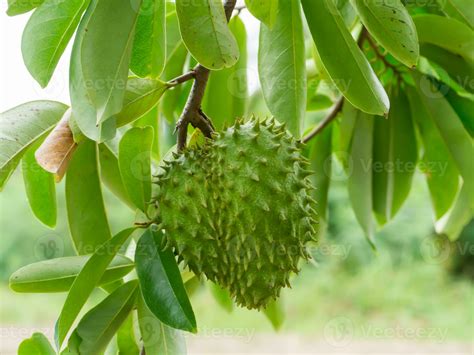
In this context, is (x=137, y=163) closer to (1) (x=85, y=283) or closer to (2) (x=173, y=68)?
(1) (x=85, y=283)

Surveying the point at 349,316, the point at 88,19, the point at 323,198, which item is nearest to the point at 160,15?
the point at 88,19

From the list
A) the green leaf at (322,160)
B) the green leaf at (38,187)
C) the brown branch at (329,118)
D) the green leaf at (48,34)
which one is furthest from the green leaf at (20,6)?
the green leaf at (322,160)

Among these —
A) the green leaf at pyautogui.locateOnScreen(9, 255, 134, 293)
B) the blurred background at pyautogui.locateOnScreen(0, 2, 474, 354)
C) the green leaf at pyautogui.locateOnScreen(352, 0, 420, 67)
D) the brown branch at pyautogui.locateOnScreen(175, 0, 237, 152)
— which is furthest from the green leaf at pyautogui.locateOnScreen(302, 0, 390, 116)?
the blurred background at pyautogui.locateOnScreen(0, 2, 474, 354)

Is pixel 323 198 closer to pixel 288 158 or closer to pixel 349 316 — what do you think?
pixel 288 158

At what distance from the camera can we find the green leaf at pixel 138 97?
1051mm

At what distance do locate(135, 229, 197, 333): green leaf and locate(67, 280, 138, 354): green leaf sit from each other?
107 mm

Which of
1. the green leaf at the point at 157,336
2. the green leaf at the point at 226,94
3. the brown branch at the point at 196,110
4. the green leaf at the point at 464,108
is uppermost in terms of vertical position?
the brown branch at the point at 196,110

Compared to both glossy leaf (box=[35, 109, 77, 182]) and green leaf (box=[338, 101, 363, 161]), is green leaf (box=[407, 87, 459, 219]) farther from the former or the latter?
glossy leaf (box=[35, 109, 77, 182])

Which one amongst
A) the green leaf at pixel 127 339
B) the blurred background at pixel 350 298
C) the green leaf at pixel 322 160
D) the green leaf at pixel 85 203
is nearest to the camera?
the green leaf at pixel 127 339

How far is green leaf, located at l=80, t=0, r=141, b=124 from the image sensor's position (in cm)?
87

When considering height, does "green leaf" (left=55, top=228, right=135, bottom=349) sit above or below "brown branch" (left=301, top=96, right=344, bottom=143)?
above

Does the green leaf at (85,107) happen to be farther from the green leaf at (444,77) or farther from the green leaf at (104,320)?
the green leaf at (444,77)

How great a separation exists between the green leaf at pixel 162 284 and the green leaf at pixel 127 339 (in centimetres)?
16

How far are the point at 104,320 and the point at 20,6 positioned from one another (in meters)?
0.48
